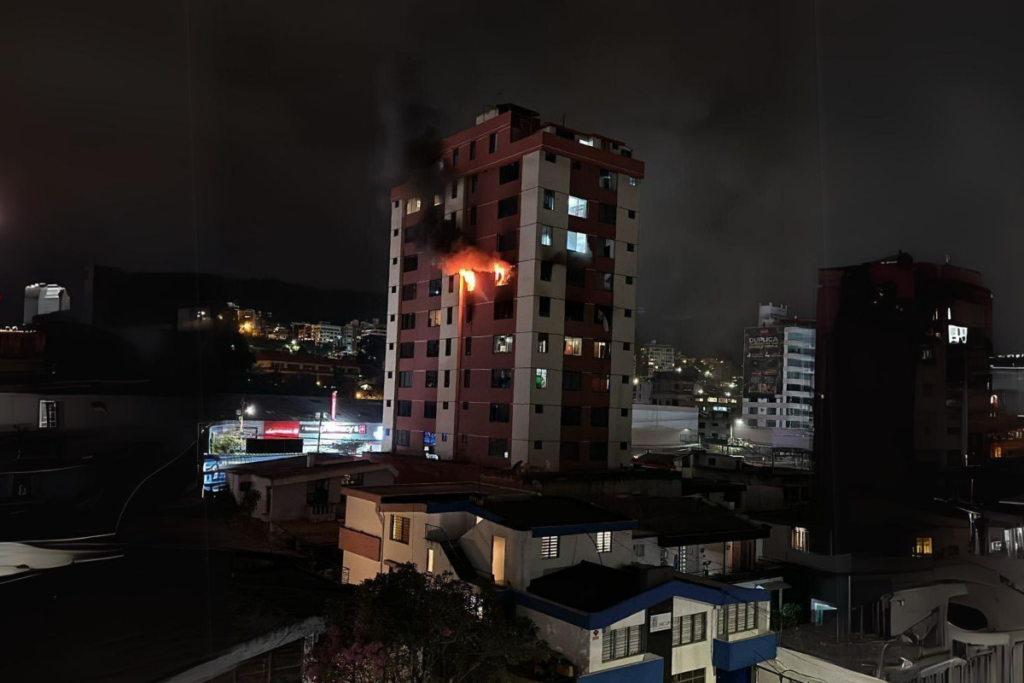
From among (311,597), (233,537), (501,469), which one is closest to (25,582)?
(311,597)

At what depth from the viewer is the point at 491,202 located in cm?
2553

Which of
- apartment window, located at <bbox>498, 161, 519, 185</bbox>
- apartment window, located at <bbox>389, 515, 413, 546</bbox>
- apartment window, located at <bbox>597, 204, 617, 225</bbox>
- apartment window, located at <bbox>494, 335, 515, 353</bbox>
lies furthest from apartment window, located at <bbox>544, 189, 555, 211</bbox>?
apartment window, located at <bbox>389, 515, 413, 546</bbox>

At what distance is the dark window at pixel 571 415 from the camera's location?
78.9 ft

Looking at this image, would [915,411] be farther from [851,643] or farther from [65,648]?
[65,648]

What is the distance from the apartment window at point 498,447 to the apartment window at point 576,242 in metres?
7.44

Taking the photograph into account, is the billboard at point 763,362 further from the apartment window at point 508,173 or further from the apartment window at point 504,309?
the apartment window at point 508,173

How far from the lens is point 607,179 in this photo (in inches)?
996

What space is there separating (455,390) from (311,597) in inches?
599

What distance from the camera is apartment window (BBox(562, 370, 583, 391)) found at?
24.1m

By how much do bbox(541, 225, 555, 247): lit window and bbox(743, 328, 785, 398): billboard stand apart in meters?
51.1

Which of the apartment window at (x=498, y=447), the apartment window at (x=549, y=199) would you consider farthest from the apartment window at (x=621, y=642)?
the apartment window at (x=549, y=199)

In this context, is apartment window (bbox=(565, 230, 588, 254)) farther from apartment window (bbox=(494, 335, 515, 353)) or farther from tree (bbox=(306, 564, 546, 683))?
tree (bbox=(306, 564, 546, 683))

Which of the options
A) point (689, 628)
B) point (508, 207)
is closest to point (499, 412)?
point (508, 207)

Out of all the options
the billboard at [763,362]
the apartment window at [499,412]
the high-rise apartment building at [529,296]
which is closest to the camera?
the high-rise apartment building at [529,296]
